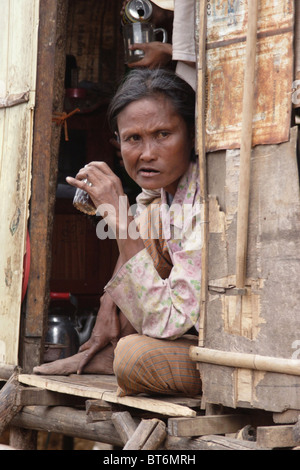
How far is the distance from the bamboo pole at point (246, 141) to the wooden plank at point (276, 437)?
1.87 ft

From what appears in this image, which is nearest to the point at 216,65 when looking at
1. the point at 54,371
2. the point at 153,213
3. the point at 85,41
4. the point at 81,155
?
the point at 153,213

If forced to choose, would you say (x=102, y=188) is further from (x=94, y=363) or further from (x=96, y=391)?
(x=94, y=363)

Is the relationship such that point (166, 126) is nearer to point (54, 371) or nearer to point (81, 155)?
point (54, 371)

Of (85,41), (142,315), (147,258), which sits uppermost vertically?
(85,41)

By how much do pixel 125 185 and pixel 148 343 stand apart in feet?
8.87

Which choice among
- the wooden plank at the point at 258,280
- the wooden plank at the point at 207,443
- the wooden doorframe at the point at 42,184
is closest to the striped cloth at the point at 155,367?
the wooden plank at the point at 258,280

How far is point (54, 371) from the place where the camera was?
3873mm

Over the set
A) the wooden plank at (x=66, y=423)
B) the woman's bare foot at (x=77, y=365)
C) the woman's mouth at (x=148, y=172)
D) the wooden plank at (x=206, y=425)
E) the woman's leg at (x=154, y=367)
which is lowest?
the wooden plank at (x=66, y=423)

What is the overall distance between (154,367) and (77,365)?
105 cm

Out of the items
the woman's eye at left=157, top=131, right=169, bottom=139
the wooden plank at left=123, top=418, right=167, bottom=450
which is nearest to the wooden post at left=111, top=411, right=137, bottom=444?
the wooden plank at left=123, top=418, right=167, bottom=450

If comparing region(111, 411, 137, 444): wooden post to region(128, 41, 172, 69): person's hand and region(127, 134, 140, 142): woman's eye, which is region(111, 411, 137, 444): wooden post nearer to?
region(127, 134, 140, 142): woman's eye

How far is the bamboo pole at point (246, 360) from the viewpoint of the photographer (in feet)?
8.51

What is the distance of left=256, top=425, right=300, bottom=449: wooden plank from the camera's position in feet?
Answer: 8.16

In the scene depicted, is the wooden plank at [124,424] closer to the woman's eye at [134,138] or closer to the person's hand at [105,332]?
the person's hand at [105,332]
